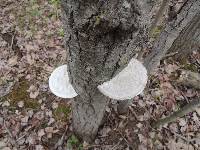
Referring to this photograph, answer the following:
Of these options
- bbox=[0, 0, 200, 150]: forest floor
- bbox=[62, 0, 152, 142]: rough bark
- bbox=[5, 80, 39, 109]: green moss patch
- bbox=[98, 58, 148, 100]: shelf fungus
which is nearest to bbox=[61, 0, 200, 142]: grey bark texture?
bbox=[62, 0, 152, 142]: rough bark

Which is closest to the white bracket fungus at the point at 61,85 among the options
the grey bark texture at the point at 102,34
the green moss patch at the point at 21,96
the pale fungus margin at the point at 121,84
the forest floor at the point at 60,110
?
the pale fungus margin at the point at 121,84

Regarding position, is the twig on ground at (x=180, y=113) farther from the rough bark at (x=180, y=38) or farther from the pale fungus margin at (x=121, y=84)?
the pale fungus margin at (x=121, y=84)

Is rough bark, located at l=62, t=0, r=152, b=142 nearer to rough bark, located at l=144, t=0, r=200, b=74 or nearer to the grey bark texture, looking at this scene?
the grey bark texture

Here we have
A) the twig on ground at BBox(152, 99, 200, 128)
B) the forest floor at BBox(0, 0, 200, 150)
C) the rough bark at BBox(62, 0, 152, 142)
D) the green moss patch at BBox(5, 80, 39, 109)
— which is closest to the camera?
the rough bark at BBox(62, 0, 152, 142)

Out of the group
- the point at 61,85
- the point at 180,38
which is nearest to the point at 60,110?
the point at 61,85

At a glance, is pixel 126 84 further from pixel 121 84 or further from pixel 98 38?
pixel 98 38
